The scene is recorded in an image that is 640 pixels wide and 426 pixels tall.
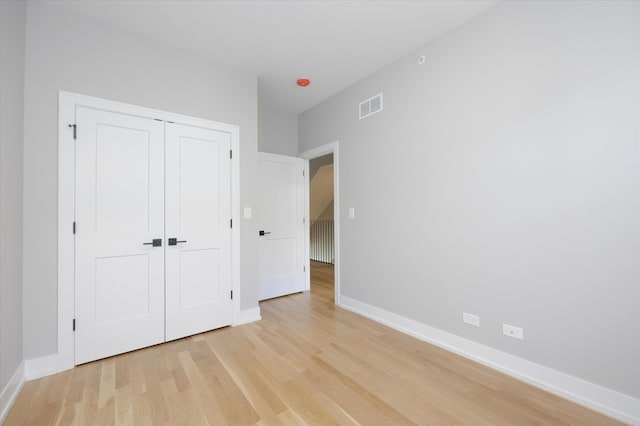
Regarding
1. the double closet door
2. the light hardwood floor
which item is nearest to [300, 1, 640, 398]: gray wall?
the light hardwood floor

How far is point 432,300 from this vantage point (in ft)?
8.54

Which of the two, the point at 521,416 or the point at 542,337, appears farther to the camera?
the point at 542,337

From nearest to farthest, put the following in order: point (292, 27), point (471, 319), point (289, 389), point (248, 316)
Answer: point (289, 389) → point (471, 319) → point (292, 27) → point (248, 316)

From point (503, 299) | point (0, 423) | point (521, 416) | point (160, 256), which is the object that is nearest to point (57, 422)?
point (0, 423)

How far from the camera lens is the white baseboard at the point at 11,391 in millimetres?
1620

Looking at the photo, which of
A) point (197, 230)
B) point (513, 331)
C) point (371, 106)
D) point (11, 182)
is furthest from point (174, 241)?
point (513, 331)

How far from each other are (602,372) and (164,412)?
Result: 2.84 meters

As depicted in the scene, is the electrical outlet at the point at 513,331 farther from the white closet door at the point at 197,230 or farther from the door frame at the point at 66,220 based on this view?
the door frame at the point at 66,220

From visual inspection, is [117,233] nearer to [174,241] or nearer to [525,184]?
[174,241]

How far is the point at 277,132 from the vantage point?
14.0 feet

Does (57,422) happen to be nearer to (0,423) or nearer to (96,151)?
(0,423)

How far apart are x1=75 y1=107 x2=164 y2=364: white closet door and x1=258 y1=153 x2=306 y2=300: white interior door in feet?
5.01

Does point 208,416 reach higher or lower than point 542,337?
lower

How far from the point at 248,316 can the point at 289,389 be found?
138 cm
